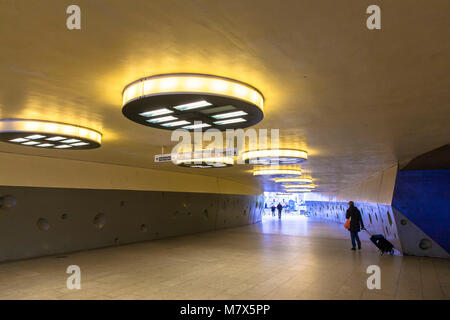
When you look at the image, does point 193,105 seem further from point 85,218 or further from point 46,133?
point 85,218

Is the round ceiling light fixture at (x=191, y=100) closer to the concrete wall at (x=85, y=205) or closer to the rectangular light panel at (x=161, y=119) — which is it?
the rectangular light panel at (x=161, y=119)

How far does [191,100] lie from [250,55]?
1.30m

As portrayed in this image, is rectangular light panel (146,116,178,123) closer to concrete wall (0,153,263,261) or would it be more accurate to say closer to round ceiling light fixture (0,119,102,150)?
round ceiling light fixture (0,119,102,150)

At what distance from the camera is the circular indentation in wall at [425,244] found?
1298cm

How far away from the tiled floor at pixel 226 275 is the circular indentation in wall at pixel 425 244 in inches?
33.3

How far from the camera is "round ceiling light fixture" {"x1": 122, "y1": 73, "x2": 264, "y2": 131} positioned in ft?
15.1

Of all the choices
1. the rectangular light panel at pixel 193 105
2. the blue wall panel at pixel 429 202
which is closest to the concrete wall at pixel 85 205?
the rectangular light panel at pixel 193 105

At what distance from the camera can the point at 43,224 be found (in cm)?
1342

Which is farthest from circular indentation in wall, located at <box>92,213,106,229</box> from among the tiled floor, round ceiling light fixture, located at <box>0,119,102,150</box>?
round ceiling light fixture, located at <box>0,119,102,150</box>

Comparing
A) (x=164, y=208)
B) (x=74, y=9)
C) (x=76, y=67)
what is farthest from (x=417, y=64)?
(x=164, y=208)

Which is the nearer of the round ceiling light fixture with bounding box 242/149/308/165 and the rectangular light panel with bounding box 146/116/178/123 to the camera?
the rectangular light panel with bounding box 146/116/178/123

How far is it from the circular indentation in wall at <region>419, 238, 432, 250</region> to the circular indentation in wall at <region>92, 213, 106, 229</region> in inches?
609
